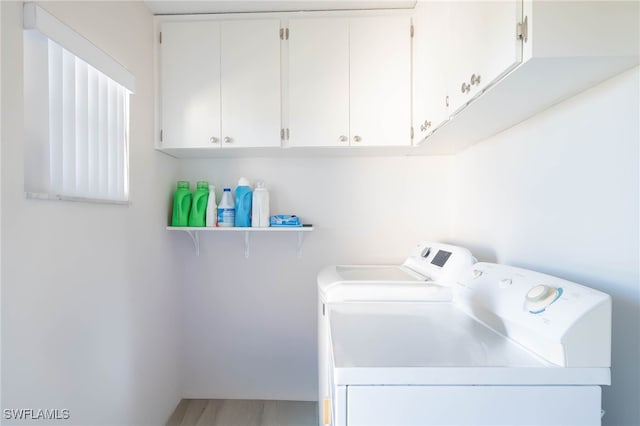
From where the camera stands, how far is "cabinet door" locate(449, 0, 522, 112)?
955 mm

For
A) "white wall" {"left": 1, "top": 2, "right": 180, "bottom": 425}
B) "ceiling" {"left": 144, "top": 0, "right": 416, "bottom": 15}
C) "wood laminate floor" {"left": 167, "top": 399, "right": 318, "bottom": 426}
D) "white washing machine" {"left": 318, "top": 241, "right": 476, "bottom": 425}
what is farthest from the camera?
"wood laminate floor" {"left": 167, "top": 399, "right": 318, "bottom": 426}

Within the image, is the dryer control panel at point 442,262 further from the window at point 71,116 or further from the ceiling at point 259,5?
the window at point 71,116

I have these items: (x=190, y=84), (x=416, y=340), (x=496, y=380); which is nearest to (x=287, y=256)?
(x=190, y=84)

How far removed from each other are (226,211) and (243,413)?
1484 millimetres

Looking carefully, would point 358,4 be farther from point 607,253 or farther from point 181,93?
point 607,253

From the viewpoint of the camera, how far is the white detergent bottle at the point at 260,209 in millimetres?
2252

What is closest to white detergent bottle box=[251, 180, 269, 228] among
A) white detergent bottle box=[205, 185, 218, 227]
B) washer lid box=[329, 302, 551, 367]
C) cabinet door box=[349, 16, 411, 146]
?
white detergent bottle box=[205, 185, 218, 227]

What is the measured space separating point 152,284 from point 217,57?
5.08 feet

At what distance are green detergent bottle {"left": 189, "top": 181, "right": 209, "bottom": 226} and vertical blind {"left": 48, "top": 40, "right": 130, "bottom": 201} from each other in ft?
1.77

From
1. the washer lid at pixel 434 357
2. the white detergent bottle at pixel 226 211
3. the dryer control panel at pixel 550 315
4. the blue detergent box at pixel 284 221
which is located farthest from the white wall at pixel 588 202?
the white detergent bottle at pixel 226 211

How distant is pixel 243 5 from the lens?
2.02 m

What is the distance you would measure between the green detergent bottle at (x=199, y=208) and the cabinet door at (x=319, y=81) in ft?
2.68

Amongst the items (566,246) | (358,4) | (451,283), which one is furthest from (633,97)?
(358,4)

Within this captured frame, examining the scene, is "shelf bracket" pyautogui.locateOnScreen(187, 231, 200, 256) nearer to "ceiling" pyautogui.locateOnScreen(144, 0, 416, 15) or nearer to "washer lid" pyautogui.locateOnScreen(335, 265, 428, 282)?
"washer lid" pyautogui.locateOnScreen(335, 265, 428, 282)
